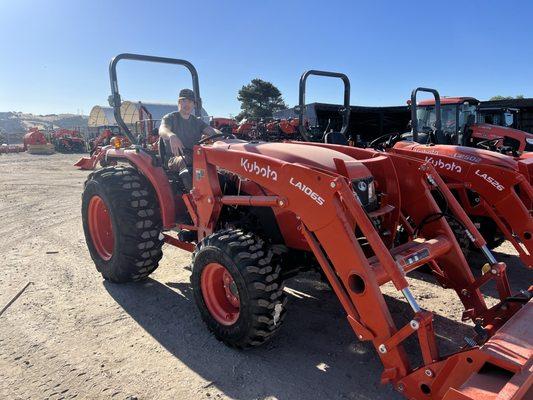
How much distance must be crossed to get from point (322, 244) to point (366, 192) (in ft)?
2.30

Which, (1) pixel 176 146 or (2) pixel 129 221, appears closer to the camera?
(1) pixel 176 146

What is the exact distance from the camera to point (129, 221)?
13.1 ft

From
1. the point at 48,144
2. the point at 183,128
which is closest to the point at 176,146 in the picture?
the point at 183,128

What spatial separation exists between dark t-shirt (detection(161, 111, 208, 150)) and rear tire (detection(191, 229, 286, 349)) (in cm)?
163

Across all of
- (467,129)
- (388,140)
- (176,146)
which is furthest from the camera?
(467,129)

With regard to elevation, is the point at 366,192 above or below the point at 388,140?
below

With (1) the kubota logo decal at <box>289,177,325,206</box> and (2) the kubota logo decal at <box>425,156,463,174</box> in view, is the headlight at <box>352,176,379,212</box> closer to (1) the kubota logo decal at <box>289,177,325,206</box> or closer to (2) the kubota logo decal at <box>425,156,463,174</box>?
(1) the kubota logo decal at <box>289,177,325,206</box>

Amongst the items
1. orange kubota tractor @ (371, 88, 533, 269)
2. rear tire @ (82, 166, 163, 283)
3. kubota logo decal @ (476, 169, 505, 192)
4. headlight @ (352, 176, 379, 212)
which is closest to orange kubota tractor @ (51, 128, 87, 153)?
rear tire @ (82, 166, 163, 283)

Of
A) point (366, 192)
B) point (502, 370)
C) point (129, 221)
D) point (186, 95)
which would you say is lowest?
point (502, 370)

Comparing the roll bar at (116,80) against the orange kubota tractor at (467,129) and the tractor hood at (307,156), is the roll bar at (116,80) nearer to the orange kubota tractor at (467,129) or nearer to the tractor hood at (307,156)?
the tractor hood at (307,156)

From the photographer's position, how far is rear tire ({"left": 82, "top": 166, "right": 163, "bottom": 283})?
13.2ft

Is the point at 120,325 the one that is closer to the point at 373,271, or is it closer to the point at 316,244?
the point at 316,244

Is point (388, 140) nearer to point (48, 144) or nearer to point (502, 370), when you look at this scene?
point (502, 370)

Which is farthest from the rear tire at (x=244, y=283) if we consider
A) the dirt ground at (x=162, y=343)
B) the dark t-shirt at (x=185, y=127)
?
the dark t-shirt at (x=185, y=127)
